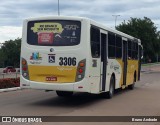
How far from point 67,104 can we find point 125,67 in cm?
674

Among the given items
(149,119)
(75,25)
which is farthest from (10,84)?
(149,119)

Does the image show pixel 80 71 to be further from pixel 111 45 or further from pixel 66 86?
pixel 111 45

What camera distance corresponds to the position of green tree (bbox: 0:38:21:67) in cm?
11406

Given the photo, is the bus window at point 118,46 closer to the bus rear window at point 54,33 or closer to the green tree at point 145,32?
the bus rear window at point 54,33

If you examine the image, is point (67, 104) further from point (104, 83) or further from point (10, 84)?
point (10, 84)

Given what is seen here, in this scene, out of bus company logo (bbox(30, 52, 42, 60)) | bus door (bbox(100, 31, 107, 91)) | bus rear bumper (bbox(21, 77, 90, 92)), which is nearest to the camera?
bus rear bumper (bbox(21, 77, 90, 92))

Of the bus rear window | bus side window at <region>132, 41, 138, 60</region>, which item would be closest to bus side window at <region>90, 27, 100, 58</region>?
the bus rear window

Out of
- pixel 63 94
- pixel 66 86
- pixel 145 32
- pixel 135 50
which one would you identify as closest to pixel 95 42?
pixel 66 86

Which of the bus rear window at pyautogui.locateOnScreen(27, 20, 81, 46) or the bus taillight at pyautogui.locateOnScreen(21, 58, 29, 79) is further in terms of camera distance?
the bus taillight at pyautogui.locateOnScreen(21, 58, 29, 79)

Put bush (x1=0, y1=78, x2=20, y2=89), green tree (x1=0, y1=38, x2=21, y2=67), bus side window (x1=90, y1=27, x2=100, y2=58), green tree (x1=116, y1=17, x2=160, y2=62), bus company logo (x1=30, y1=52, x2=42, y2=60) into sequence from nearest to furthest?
bus company logo (x1=30, y1=52, x2=42, y2=60) < bus side window (x1=90, y1=27, x2=100, y2=58) < bush (x1=0, y1=78, x2=20, y2=89) < green tree (x1=116, y1=17, x2=160, y2=62) < green tree (x1=0, y1=38, x2=21, y2=67)

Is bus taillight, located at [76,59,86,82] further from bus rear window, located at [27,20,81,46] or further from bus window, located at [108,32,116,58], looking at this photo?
bus window, located at [108,32,116,58]

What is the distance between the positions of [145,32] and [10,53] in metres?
48.6

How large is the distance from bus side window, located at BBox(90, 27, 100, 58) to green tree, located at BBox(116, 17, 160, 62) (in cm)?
6240

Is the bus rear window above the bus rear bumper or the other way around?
above
